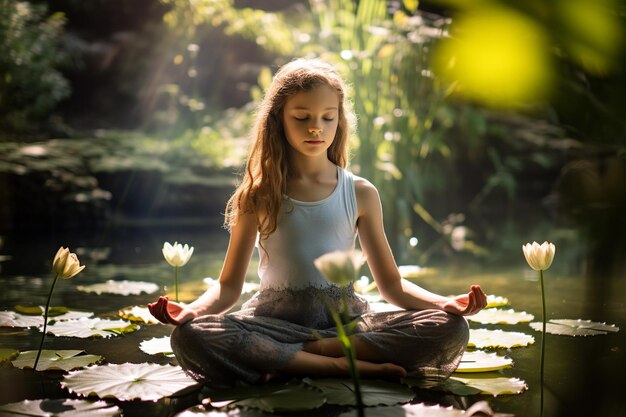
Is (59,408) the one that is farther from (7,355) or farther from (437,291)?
(437,291)

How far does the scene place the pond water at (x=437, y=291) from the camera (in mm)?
1211

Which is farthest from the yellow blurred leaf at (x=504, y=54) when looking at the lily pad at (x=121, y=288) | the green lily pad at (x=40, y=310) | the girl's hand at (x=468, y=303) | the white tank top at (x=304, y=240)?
the lily pad at (x=121, y=288)

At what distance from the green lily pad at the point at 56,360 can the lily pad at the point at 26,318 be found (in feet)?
1.05

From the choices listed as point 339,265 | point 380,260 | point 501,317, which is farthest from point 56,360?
point 501,317

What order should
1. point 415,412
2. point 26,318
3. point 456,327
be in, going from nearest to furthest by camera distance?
point 415,412 < point 456,327 < point 26,318

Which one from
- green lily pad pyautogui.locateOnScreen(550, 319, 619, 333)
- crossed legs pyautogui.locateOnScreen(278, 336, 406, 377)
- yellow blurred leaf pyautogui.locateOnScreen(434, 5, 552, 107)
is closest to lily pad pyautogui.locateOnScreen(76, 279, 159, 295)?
crossed legs pyautogui.locateOnScreen(278, 336, 406, 377)

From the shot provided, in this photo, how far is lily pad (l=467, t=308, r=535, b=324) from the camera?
1.79m

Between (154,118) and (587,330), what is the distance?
6864 millimetres

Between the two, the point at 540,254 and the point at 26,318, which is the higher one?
the point at 540,254

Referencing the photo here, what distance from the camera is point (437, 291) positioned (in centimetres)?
238

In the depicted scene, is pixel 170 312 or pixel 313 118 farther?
pixel 313 118

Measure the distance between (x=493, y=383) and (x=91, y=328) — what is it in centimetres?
103

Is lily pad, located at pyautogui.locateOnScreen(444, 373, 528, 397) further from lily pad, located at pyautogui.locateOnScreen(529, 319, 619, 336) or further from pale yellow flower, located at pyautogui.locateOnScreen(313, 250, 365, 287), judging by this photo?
pale yellow flower, located at pyautogui.locateOnScreen(313, 250, 365, 287)

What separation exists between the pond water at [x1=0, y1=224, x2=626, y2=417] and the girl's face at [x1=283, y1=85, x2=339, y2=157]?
57 cm
